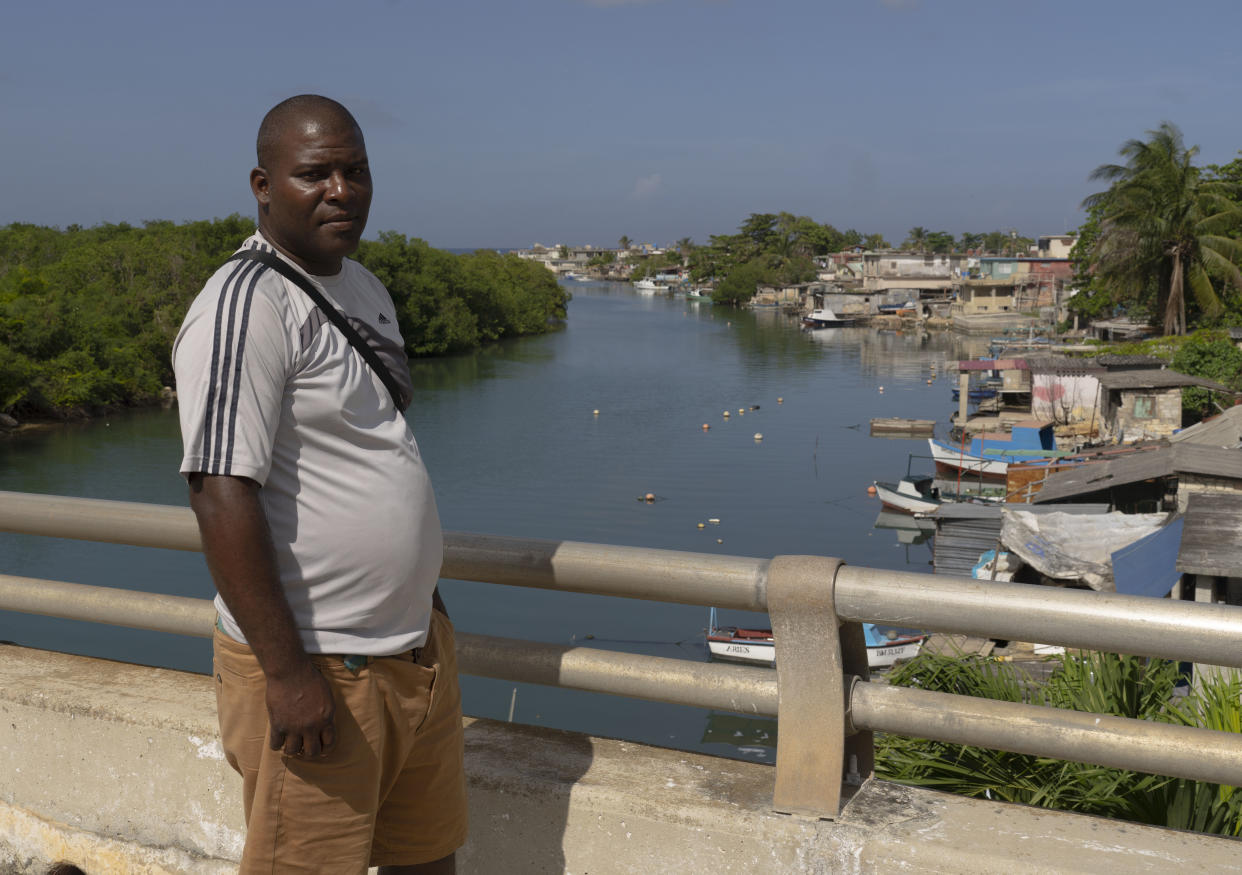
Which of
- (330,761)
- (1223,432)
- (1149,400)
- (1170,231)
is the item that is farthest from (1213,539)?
(1170,231)

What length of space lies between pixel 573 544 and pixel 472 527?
32766 millimetres

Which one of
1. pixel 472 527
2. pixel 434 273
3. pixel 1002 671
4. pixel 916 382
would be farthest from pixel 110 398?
pixel 1002 671

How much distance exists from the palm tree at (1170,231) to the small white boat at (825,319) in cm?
4807

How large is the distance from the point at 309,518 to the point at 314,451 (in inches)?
4.4

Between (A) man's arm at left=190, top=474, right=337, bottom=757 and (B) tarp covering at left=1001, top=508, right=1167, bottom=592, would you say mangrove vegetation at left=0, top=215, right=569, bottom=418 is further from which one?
(A) man's arm at left=190, top=474, right=337, bottom=757

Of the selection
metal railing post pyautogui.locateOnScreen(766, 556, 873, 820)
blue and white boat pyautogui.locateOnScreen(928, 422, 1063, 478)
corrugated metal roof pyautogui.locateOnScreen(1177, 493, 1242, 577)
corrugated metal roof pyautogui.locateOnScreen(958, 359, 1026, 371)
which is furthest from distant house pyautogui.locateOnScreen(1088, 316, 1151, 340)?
metal railing post pyautogui.locateOnScreen(766, 556, 873, 820)

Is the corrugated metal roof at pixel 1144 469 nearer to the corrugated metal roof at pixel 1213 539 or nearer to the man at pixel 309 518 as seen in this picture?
the corrugated metal roof at pixel 1213 539

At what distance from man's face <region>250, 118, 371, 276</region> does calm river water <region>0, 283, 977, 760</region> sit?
17.4 m

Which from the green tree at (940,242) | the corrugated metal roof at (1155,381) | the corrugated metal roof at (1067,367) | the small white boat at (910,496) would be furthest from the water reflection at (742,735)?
the green tree at (940,242)

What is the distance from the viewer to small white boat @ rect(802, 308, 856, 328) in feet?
350

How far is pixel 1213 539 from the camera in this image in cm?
1305

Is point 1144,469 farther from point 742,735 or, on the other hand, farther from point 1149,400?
point 1149,400

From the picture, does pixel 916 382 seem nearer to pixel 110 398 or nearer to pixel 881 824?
pixel 110 398

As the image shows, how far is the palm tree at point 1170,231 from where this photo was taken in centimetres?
5431
